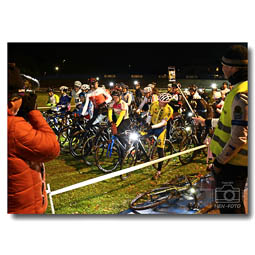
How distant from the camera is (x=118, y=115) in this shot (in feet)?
20.3

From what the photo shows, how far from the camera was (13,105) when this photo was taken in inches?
94.8

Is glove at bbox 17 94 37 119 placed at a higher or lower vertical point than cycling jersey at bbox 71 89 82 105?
lower

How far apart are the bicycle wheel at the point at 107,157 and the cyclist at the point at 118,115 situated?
0.96ft

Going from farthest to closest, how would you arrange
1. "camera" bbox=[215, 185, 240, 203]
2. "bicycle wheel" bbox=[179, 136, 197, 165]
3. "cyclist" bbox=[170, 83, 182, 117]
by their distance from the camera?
1. "cyclist" bbox=[170, 83, 182, 117]
2. "bicycle wheel" bbox=[179, 136, 197, 165]
3. "camera" bbox=[215, 185, 240, 203]

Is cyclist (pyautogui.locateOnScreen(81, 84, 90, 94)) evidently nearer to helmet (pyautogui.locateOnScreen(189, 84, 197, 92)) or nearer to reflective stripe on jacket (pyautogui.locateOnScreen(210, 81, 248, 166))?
helmet (pyautogui.locateOnScreen(189, 84, 197, 92))

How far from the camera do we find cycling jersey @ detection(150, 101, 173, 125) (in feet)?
18.3

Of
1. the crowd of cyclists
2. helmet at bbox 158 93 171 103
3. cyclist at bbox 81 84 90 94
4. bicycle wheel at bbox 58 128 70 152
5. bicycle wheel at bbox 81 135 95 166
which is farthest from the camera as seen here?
cyclist at bbox 81 84 90 94

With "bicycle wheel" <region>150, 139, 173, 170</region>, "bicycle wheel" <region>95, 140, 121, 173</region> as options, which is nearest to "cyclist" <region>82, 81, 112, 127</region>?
"bicycle wheel" <region>95, 140, 121, 173</region>

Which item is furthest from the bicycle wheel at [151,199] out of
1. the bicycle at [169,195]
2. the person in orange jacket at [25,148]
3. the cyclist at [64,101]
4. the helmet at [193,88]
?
the cyclist at [64,101]

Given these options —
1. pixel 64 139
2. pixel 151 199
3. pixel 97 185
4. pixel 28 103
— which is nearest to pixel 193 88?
pixel 64 139

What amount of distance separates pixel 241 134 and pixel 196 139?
4.58m

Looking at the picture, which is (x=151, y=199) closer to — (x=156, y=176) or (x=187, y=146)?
(x=156, y=176)

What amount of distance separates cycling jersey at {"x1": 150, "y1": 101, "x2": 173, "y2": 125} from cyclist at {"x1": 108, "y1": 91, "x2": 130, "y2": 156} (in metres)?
0.65
